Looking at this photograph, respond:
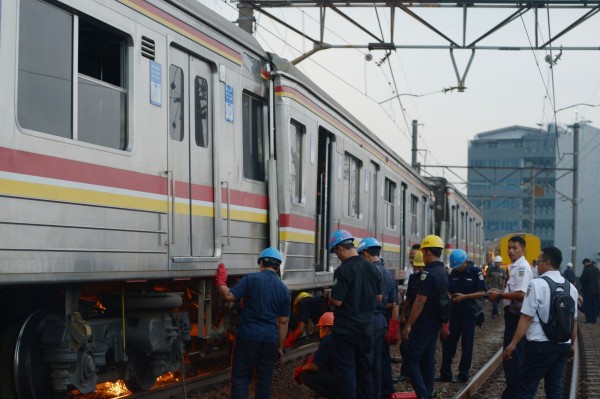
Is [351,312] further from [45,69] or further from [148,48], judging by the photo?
[45,69]

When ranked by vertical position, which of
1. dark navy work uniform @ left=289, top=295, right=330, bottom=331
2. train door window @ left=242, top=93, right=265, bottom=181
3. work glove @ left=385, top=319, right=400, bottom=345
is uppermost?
train door window @ left=242, top=93, right=265, bottom=181

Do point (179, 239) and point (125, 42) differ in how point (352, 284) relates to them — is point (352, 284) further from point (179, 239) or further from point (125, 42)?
point (125, 42)

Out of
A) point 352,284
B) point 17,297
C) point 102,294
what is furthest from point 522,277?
point 17,297

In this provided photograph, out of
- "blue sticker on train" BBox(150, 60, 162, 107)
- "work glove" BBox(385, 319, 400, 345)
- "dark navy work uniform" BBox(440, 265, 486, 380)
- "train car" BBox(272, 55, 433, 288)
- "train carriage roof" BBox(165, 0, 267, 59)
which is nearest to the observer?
"blue sticker on train" BBox(150, 60, 162, 107)

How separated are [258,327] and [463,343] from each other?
17.0 ft

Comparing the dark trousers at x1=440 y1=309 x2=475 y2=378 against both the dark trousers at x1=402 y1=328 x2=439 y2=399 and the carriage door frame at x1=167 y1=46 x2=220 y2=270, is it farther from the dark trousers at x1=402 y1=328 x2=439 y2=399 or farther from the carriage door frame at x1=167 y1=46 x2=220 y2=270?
the carriage door frame at x1=167 y1=46 x2=220 y2=270

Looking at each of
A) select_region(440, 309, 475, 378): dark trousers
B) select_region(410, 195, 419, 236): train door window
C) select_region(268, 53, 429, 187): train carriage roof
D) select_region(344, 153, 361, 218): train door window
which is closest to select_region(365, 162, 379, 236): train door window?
select_region(268, 53, 429, 187): train carriage roof

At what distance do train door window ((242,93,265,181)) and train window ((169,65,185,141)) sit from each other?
1.64 m

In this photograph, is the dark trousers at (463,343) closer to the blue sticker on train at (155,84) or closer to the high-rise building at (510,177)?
the blue sticker on train at (155,84)

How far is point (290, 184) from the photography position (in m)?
11.3

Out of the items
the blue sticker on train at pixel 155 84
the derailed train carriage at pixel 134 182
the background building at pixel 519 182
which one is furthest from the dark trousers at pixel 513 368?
the background building at pixel 519 182

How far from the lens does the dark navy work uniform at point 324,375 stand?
8.78 metres

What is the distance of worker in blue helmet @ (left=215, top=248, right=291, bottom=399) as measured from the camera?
831cm

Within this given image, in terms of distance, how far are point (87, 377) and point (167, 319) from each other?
4.82 ft
